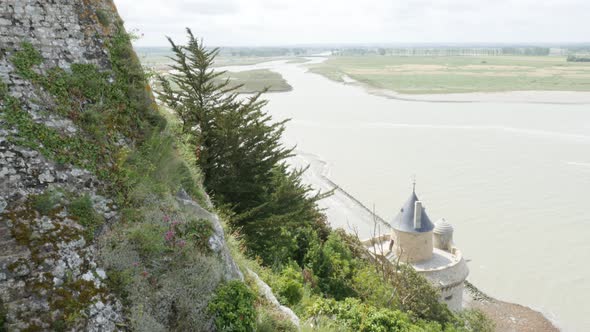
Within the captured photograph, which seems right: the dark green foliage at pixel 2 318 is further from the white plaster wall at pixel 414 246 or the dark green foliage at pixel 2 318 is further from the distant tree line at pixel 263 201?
the white plaster wall at pixel 414 246

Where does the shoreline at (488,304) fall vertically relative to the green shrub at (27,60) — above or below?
below

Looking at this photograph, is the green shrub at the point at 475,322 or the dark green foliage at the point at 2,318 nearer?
the dark green foliage at the point at 2,318

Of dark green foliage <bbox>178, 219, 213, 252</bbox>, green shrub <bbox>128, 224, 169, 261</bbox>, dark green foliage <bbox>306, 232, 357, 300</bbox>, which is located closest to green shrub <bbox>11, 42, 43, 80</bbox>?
green shrub <bbox>128, 224, 169, 261</bbox>

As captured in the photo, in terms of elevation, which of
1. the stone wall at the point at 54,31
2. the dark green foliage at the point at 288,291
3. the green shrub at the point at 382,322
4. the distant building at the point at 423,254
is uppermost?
the stone wall at the point at 54,31

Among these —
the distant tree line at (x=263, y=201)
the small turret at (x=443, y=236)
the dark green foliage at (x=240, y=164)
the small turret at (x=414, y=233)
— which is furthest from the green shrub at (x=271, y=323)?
the small turret at (x=443, y=236)

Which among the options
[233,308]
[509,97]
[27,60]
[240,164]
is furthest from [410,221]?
[509,97]

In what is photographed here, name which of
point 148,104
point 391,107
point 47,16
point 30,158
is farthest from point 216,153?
point 391,107

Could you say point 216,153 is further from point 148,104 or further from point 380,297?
point 380,297

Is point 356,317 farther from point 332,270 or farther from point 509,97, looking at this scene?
point 509,97
